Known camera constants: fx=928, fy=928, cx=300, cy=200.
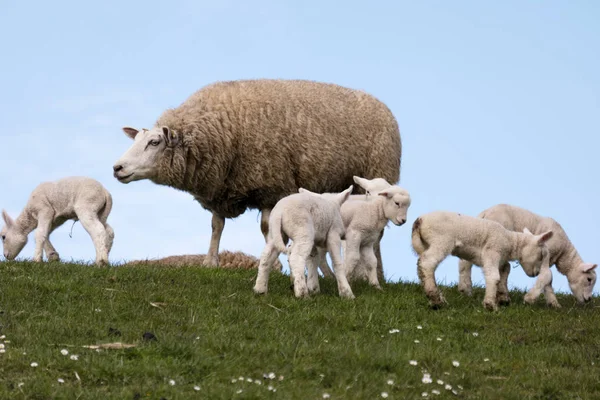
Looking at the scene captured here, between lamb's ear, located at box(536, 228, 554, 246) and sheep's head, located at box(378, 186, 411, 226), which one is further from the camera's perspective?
lamb's ear, located at box(536, 228, 554, 246)

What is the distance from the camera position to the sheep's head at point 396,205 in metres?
12.3

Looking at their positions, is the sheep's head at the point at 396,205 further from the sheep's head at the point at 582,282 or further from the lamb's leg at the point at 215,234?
the lamb's leg at the point at 215,234

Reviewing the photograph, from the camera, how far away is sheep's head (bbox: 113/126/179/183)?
1485cm

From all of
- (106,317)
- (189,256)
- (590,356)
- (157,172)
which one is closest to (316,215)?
(106,317)

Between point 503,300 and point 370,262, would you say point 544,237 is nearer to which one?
point 503,300

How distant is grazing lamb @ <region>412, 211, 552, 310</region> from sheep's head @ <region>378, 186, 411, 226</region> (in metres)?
0.45

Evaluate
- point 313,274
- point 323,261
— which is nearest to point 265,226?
point 323,261

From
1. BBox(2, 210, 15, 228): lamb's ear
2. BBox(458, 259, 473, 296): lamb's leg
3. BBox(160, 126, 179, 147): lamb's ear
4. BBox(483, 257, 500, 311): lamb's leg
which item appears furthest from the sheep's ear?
BBox(2, 210, 15, 228): lamb's ear

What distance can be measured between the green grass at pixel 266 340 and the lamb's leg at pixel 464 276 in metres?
0.31

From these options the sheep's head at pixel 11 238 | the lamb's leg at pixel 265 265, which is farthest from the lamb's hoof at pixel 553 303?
the sheep's head at pixel 11 238

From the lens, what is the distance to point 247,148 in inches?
615

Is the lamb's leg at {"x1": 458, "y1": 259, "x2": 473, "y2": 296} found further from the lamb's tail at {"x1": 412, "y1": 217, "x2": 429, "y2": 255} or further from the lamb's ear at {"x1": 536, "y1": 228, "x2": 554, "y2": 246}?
the lamb's tail at {"x1": 412, "y1": 217, "x2": 429, "y2": 255}

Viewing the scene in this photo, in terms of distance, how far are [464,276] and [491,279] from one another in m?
1.68

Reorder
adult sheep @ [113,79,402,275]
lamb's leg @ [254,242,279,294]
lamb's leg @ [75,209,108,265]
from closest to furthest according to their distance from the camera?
1. lamb's leg @ [254,242,279,294]
2. lamb's leg @ [75,209,108,265]
3. adult sheep @ [113,79,402,275]
